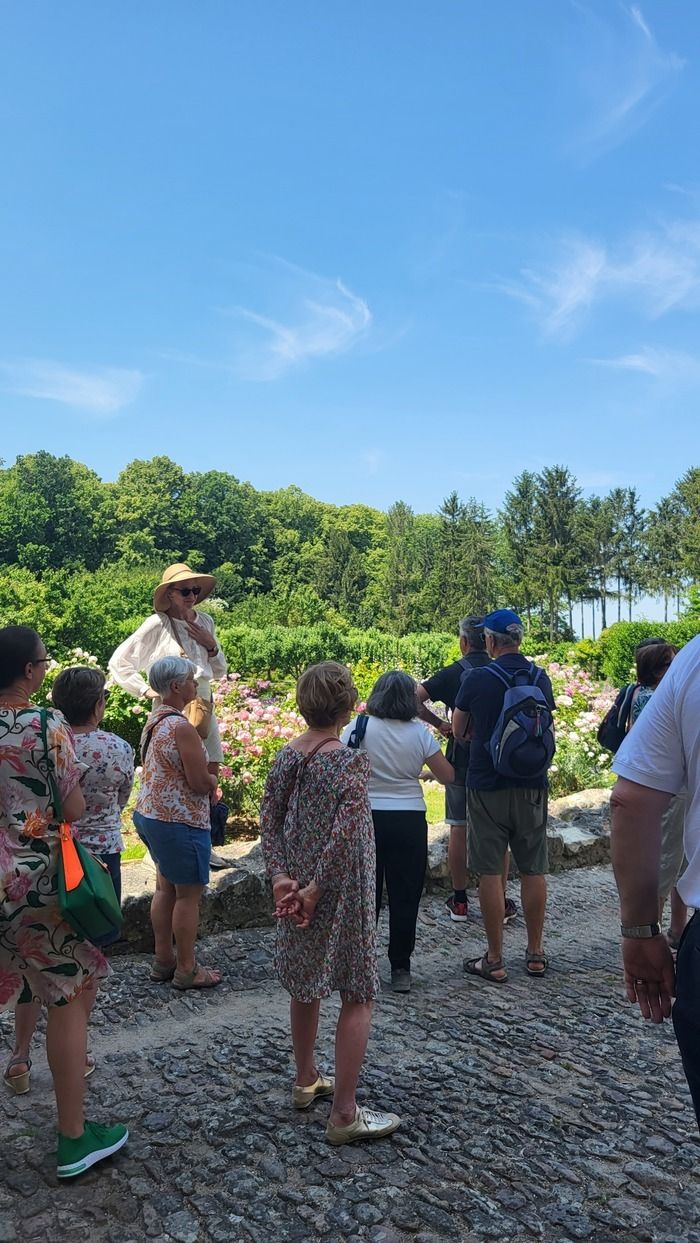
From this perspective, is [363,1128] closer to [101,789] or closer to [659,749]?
[101,789]

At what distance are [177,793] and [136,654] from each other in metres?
Answer: 1.21

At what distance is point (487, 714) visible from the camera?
4551 mm

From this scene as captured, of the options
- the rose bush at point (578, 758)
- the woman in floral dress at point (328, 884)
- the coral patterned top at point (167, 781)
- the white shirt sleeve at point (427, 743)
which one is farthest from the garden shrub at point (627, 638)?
the woman in floral dress at point (328, 884)

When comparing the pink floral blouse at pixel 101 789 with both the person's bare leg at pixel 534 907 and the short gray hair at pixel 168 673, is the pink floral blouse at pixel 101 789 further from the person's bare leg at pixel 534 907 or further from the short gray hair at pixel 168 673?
the person's bare leg at pixel 534 907

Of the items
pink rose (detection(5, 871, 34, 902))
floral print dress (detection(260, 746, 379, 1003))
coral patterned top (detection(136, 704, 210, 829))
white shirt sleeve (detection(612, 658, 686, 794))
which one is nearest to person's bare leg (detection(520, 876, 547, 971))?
coral patterned top (detection(136, 704, 210, 829))

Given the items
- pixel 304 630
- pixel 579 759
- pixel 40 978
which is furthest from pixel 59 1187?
pixel 304 630

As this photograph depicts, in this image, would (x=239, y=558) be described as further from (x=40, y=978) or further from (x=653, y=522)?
(x=40, y=978)

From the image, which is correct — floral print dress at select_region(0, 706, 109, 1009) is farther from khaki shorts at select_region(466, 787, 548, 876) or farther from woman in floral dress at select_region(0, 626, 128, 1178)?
khaki shorts at select_region(466, 787, 548, 876)

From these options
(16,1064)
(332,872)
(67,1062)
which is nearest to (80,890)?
(67,1062)

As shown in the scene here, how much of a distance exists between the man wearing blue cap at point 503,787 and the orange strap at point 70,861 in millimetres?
2363

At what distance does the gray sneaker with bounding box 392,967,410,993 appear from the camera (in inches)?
170

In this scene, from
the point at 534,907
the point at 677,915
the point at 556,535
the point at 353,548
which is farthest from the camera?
the point at 353,548

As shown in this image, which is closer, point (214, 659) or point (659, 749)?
point (659, 749)

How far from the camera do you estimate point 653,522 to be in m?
64.2
